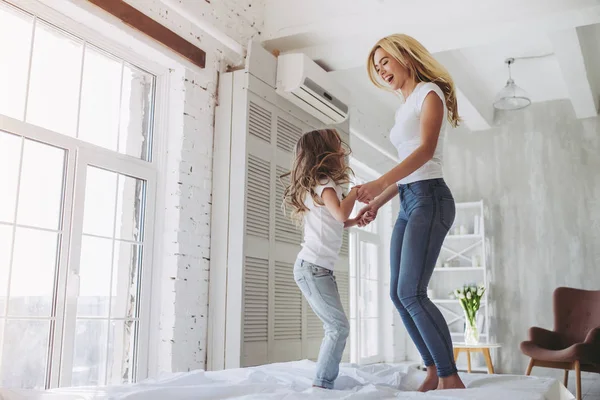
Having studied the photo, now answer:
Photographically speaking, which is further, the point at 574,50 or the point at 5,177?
the point at 574,50

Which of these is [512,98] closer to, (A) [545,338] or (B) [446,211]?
(A) [545,338]

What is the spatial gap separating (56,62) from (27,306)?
1.19 metres

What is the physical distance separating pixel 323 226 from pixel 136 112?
168 cm

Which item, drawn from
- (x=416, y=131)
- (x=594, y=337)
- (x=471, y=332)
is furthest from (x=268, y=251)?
(x=471, y=332)

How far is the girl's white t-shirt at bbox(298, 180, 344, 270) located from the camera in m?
2.13

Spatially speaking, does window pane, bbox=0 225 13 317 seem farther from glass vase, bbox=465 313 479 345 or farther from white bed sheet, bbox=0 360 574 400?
glass vase, bbox=465 313 479 345

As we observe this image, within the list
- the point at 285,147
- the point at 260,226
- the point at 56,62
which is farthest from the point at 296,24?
the point at 56,62

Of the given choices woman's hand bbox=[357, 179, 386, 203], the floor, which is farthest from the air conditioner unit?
the floor

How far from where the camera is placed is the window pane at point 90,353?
2861mm

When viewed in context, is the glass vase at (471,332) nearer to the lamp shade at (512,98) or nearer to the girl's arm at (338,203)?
the lamp shade at (512,98)

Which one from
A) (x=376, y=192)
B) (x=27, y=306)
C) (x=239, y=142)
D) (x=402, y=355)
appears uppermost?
(x=239, y=142)

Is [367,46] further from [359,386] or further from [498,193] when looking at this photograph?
[498,193]

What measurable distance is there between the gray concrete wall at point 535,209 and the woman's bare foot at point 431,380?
458cm

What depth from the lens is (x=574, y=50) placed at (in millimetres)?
4438
